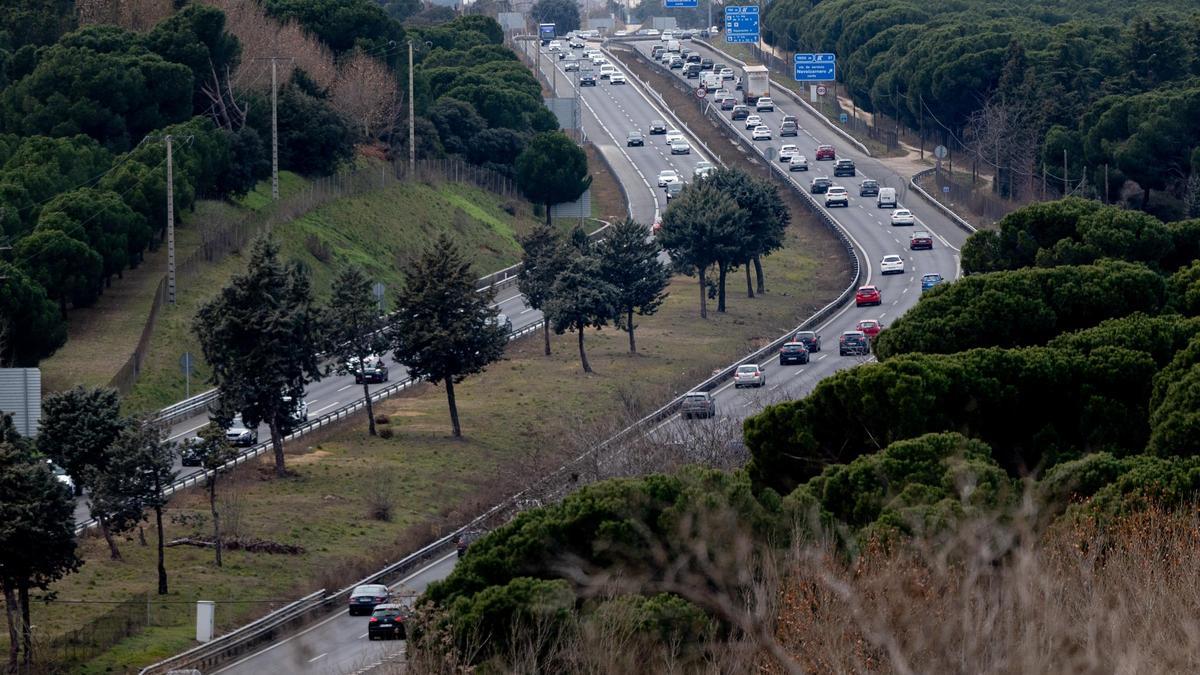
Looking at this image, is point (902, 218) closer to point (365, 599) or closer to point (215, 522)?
point (215, 522)

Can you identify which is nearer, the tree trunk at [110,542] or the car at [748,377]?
the tree trunk at [110,542]

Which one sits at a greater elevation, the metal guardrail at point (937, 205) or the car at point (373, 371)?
the car at point (373, 371)

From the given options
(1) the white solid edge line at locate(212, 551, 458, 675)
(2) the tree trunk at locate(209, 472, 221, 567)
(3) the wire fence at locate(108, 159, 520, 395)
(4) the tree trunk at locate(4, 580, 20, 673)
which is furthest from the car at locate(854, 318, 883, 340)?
(4) the tree trunk at locate(4, 580, 20, 673)

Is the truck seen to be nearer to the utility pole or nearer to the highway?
the highway

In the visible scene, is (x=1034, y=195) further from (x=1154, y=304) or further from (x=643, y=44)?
(x=643, y=44)

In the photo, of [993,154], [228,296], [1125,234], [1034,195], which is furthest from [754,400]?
[993,154]

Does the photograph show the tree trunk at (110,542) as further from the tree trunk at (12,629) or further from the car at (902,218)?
the car at (902,218)

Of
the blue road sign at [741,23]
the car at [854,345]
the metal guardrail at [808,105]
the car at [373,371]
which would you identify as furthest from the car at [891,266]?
the blue road sign at [741,23]
